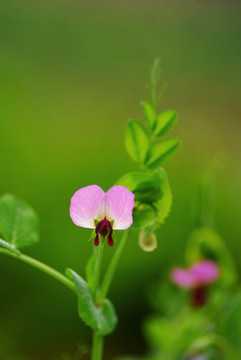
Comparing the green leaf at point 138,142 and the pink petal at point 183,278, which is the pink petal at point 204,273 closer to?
the pink petal at point 183,278

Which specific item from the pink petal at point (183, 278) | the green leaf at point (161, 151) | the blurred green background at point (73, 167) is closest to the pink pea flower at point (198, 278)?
the pink petal at point (183, 278)

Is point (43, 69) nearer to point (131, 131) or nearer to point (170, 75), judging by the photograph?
point (170, 75)

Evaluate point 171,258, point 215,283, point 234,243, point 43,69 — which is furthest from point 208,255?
point 43,69

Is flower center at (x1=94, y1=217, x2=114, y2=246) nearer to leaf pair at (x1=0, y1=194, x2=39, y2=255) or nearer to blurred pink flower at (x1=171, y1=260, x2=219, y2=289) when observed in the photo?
leaf pair at (x1=0, y1=194, x2=39, y2=255)

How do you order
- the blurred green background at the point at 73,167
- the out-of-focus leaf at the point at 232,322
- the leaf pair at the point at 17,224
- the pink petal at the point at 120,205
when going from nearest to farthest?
the pink petal at the point at 120,205 → the leaf pair at the point at 17,224 → the out-of-focus leaf at the point at 232,322 → the blurred green background at the point at 73,167

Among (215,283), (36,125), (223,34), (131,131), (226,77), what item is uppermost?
(223,34)

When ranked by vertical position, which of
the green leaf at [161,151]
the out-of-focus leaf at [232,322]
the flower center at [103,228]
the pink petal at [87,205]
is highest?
the green leaf at [161,151]

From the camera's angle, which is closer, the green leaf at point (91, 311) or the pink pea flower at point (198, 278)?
the green leaf at point (91, 311)
